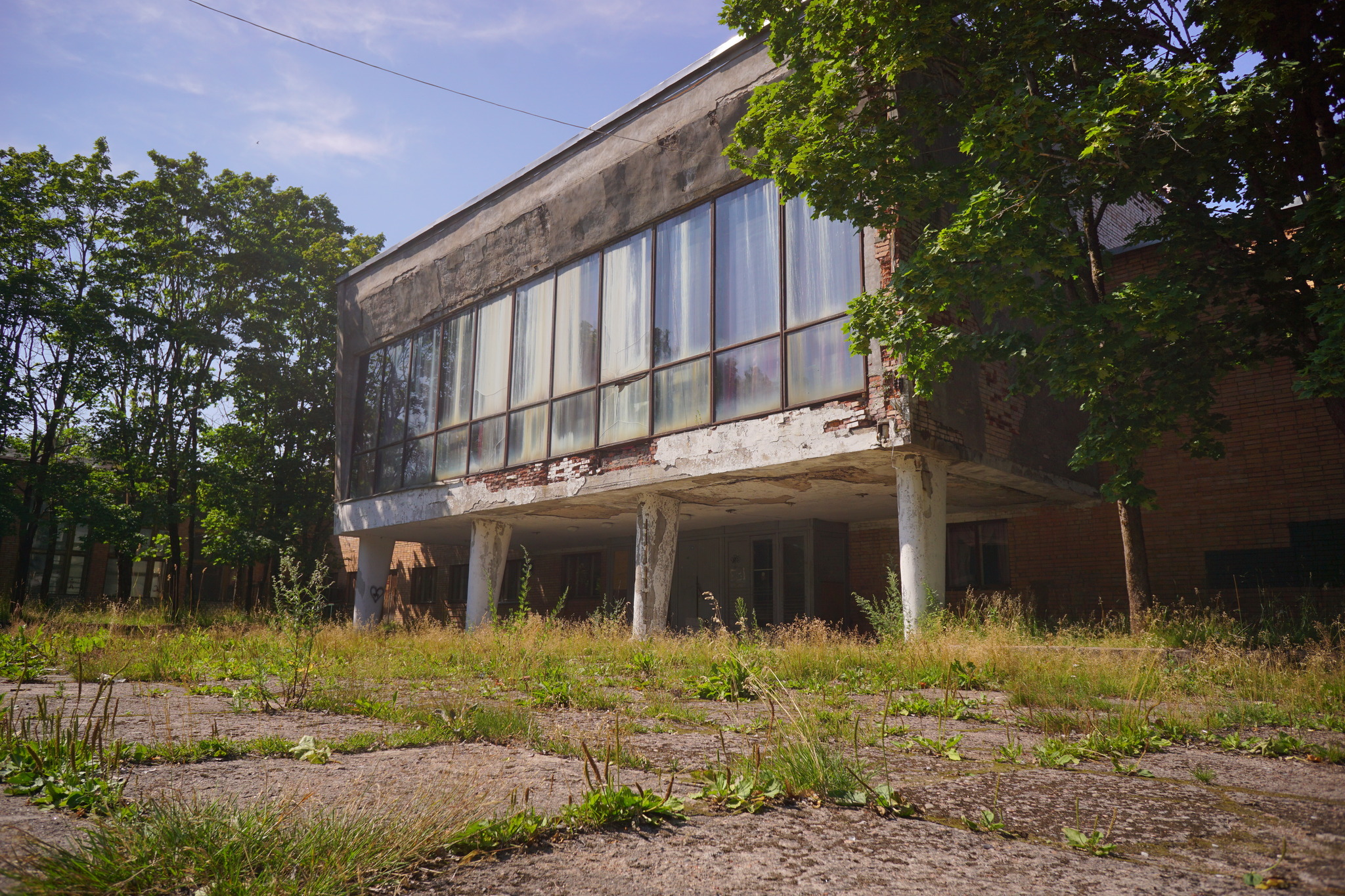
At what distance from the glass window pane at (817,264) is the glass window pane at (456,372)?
7.75 meters

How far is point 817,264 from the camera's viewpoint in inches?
444

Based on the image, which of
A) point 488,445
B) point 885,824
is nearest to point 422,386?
point 488,445

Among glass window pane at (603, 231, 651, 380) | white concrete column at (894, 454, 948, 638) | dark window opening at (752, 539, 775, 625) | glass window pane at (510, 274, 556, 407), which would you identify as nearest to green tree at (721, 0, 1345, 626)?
white concrete column at (894, 454, 948, 638)

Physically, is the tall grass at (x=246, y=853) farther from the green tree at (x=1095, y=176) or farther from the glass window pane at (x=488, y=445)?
the glass window pane at (x=488, y=445)

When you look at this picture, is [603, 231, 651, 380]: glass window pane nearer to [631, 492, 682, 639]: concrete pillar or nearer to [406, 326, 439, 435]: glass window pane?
[631, 492, 682, 639]: concrete pillar

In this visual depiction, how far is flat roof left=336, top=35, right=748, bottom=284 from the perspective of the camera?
41.0 ft

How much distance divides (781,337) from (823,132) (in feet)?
9.63

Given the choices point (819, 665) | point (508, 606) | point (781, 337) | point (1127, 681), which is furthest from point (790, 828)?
point (508, 606)

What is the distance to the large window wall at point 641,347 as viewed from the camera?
11.2 meters

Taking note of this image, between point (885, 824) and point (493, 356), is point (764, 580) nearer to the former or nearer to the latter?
point (493, 356)

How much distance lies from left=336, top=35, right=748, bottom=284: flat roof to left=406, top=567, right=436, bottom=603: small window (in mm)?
9535

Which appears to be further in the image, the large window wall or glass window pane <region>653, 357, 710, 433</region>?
glass window pane <region>653, 357, 710, 433</region>

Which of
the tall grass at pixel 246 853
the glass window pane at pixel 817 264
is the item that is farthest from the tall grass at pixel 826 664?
the glass window pane at pixel 817 264

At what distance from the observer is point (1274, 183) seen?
8445 mm
